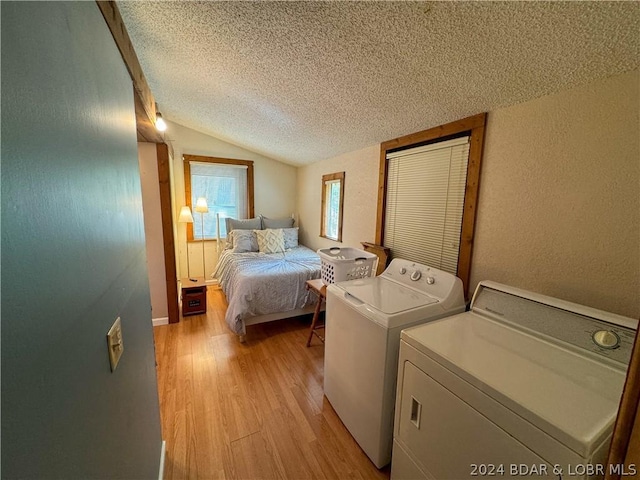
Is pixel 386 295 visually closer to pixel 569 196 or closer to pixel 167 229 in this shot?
pixel 569 196

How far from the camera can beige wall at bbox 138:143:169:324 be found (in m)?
2.71

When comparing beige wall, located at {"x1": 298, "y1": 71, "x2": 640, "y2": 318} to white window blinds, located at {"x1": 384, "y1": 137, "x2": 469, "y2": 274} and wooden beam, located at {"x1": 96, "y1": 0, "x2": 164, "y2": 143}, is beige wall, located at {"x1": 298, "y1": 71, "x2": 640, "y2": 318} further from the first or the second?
wooden beam, located at {"x1": 96, "y1": 0, "x2": 164, "y2": 143}

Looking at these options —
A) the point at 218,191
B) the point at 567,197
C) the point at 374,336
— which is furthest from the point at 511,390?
the point at 218,191

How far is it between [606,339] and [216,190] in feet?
15.0

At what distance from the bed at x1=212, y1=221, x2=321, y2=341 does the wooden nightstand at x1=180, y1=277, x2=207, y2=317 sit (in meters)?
0.30

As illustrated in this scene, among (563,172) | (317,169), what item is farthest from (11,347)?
(317,169)

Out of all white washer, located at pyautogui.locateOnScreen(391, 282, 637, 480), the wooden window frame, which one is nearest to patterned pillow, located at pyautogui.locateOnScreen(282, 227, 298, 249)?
the wooden window frame

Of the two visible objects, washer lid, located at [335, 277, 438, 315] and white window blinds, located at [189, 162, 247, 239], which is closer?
washer lid, located at [335, 277, 438, 315]

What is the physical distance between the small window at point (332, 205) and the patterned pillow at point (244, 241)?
1.05 metres

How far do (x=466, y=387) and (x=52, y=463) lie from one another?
43.8 inches

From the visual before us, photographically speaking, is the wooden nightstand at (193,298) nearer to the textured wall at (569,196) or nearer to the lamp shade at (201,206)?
the lamp shade at (201,206)

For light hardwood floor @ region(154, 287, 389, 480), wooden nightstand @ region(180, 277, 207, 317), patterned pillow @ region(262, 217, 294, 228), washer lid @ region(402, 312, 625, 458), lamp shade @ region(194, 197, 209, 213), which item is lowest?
light hardwood floor @ region(154, 287, 389, 480)

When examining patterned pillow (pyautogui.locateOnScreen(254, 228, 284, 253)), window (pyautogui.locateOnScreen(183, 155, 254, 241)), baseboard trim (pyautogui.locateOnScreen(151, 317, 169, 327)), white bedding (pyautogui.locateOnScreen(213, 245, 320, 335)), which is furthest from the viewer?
window (pyautogui.locateOnScreen(183, 155, 254, 241))

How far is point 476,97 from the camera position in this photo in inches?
60.3
